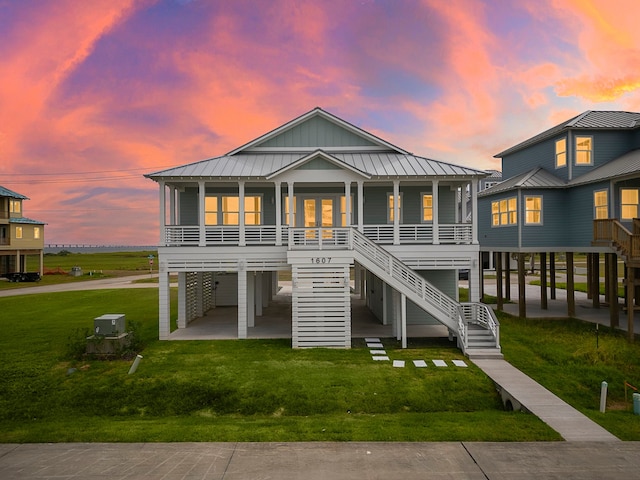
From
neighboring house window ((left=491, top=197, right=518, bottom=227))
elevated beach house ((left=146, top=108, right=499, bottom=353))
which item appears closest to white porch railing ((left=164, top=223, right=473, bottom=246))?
elevated beach house ((left=146, top=108, right=499, bottom=353))

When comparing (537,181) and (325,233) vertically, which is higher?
(537,181)

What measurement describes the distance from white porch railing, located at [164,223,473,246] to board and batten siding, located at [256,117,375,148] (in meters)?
4.84

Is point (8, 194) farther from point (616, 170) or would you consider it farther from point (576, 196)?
point (616, 170)

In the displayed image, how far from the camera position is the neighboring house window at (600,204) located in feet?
60.2

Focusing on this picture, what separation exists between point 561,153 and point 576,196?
260cm

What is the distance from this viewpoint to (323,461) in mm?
7680

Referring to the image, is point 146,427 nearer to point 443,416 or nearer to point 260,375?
point 260,375

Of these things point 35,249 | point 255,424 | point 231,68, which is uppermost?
point 231,68

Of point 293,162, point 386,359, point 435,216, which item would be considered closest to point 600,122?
point 435,216

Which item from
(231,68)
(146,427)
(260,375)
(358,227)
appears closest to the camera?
(146,427)

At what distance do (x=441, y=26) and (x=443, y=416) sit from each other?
21.7m

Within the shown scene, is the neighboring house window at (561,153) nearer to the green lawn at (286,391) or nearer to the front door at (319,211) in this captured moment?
the green lawn at (286,391)

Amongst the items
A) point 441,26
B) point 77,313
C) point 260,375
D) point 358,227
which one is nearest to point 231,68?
point 441,26

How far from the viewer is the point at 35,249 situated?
45969 millimetres
